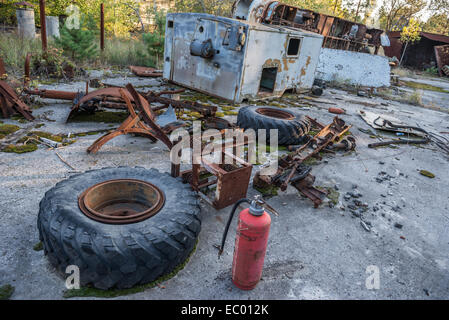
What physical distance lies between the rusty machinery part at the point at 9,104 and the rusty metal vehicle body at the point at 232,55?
455 centimetres

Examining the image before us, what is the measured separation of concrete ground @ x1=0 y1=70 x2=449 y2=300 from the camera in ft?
7.84

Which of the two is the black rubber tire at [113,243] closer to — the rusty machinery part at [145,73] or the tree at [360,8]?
the rusty machinery part at [145,73]

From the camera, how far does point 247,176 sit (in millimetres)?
3496

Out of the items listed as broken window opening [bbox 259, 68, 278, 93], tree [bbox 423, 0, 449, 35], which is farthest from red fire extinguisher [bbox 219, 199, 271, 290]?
tree [bbox 423, 0, 449, 35]

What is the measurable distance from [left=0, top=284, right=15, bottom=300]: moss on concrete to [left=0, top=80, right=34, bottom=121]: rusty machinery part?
4303 mm

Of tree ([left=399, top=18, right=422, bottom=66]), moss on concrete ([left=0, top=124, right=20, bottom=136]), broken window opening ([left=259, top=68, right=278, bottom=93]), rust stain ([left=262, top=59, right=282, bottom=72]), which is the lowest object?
moss on concrete ([left=0, top=124, right=20, bottom=136])

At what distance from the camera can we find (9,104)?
17.8 feet

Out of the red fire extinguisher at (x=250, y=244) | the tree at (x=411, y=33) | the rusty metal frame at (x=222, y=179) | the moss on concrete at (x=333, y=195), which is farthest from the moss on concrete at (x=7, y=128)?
the tree at (x=411, y=33)

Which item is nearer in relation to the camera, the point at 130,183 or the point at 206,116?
the point at 130,183

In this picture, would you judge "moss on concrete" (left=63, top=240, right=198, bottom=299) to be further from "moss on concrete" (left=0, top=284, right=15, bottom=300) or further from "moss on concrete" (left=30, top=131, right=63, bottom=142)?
"moss on concrete" (left=30, top=131, right=63, bottom=142)
